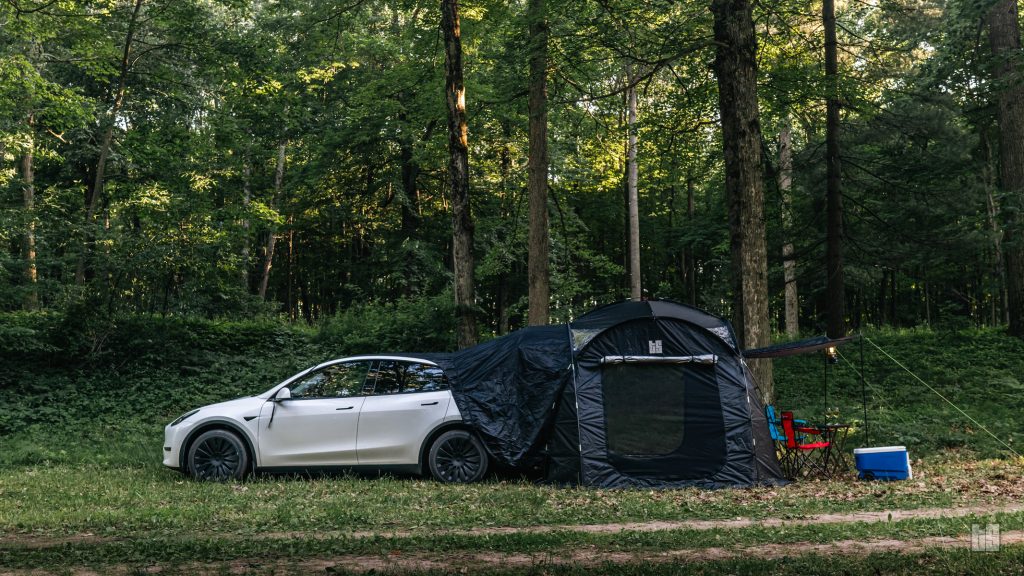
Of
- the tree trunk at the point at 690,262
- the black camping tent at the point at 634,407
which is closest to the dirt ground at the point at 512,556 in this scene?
the black camping tent at the point at 634,407

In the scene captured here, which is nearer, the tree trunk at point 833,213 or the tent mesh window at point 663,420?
the tent mesh window at point 663,420

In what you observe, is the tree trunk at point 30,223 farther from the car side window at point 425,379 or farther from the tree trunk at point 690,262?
the tree trunk at point 690,262

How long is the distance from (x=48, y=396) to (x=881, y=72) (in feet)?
59.3

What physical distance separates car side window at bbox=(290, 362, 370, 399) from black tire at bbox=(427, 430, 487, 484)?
49.2 inches

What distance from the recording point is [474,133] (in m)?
23.2

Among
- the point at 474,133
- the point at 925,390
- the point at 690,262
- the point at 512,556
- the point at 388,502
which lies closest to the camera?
the point at 512,556

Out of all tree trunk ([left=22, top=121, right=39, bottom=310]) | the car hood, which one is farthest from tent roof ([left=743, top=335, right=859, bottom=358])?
tree trunk ([left=22, top=121, right=39, bottom=310])

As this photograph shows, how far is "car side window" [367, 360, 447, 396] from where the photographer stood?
1056 centimetres

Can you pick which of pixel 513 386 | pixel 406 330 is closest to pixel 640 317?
pixel 513 386

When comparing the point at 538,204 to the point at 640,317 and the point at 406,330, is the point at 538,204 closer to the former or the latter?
the point at 640,317

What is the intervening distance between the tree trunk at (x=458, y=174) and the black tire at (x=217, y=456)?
4499 mm

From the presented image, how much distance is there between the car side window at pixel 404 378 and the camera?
10.6 meters

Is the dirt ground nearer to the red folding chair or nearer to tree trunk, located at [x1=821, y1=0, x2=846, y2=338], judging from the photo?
the red folding chair

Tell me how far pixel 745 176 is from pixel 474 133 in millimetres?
12472
